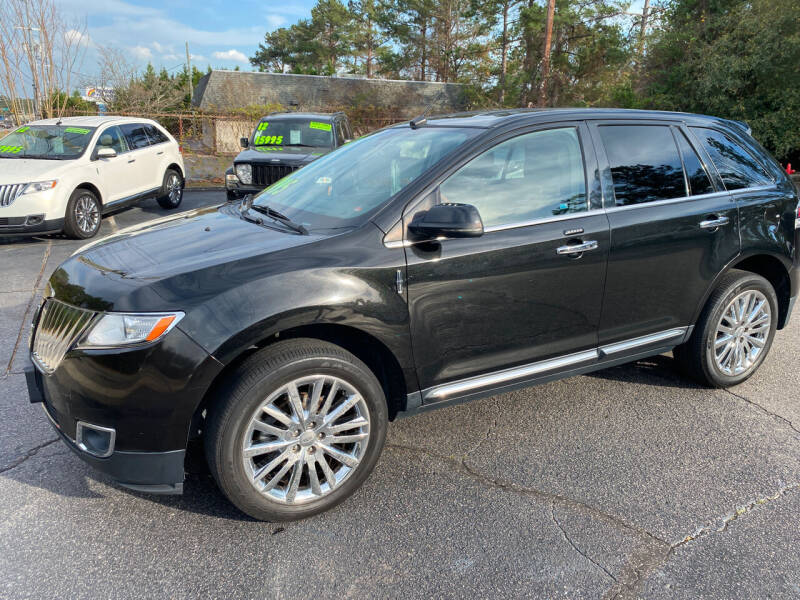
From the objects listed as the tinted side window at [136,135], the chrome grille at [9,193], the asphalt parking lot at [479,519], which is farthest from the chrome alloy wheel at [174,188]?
the asphalt parking lot at [479,519]

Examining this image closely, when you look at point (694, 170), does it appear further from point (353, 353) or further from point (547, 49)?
point (547, 49)

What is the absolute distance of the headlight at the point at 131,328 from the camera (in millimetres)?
2328

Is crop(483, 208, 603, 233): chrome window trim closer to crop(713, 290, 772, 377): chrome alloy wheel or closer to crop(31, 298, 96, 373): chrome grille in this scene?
crop(713, 290, 772, 377): chrome alloy wheel

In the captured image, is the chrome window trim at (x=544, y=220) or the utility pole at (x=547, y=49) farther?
the utility pole at (x=547, y=49)

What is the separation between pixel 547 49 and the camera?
25172mm

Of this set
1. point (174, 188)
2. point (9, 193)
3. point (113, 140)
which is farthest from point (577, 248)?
point (174, 188)

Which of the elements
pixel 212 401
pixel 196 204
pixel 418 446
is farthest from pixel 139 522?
pixel 196 204

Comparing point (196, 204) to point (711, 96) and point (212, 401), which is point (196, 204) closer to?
point (212, 401)

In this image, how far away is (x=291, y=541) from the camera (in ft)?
8.36

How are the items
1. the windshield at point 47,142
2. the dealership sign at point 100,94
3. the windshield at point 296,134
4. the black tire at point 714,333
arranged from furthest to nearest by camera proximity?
the dealership sign at point 100,94 → the windshield at point 296,134 → the windshield at point 47,142 → the black tire at point 714,333

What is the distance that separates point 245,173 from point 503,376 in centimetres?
773

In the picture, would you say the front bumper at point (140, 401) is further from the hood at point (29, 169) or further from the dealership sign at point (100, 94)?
the dealership sign at point (100, 94)

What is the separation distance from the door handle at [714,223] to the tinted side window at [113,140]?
8.83 metres

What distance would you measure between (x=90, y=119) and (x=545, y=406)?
9597mm
